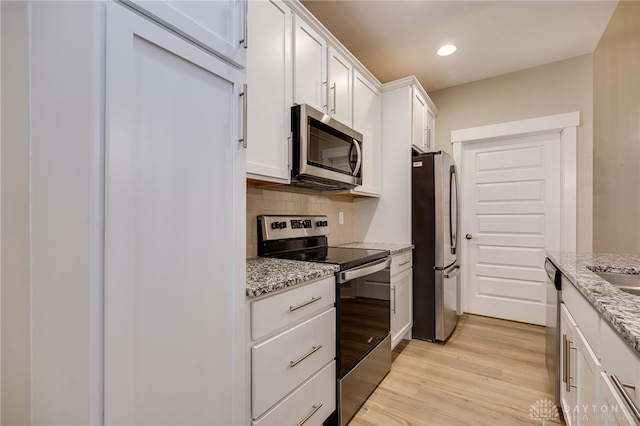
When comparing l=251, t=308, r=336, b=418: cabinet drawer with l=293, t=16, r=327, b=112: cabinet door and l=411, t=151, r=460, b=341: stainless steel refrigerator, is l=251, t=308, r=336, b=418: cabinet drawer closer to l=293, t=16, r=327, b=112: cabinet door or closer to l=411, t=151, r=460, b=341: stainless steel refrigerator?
l=293, t=16, r=327, b=112: cabinet door

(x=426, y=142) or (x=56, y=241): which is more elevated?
(x=426, y=142)

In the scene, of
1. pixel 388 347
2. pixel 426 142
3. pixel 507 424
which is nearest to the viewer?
pixel 507 424

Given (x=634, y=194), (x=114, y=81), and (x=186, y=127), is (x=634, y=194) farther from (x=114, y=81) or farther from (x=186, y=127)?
(x=114, y=81)

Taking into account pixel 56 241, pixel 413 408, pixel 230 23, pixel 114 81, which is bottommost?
pixel 413 408

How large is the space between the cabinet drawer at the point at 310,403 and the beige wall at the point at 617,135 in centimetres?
295

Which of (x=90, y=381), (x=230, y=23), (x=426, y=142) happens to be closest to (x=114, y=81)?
(x=230, y=23)

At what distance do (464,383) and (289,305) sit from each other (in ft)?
5.04

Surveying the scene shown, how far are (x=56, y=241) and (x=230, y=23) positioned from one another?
84 cm

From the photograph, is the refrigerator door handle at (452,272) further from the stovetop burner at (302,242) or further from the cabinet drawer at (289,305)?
the cabinet drawer at (289,305)

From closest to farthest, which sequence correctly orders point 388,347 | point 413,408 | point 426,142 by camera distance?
point 413,408 → point 388,347 → point 426,142

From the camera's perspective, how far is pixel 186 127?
87 centimetres

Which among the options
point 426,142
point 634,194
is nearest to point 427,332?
point 426,142

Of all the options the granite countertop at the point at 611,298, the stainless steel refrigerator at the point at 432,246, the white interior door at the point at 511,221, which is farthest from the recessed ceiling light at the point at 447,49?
the granite countertop at the point at 611,298

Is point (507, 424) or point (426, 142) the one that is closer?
point (507, 424)
